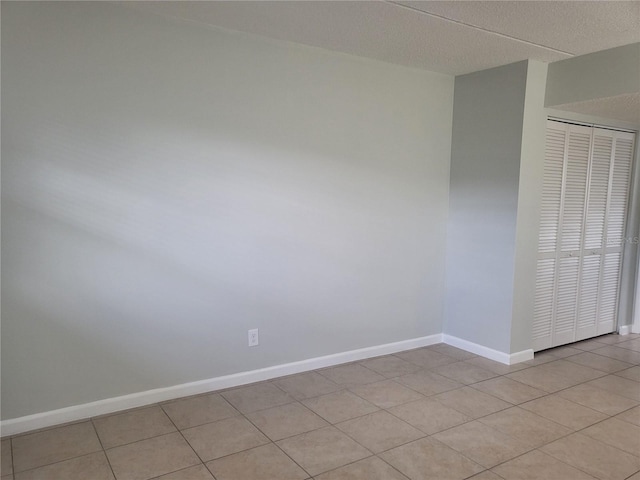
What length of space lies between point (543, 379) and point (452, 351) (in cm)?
74

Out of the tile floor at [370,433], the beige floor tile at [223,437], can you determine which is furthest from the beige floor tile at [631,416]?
the beige floor tile at [223,437]

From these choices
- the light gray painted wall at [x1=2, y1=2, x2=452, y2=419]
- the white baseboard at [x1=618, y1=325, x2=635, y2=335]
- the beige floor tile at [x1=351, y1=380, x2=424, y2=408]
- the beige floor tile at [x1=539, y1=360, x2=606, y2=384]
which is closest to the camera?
the light gray painted wall at [x1=2, y1=2, x2=452, y2=419]

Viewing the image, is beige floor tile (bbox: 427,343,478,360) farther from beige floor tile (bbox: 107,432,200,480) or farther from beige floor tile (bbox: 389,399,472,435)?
beige floor tile (bbox: 107,432,200,480)

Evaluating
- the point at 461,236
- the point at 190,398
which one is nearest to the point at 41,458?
the point at 190,398

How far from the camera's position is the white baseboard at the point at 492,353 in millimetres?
3512

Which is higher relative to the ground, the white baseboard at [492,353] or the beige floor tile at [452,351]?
the white baseboard at [492,353]

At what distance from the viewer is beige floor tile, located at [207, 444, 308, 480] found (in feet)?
6.85

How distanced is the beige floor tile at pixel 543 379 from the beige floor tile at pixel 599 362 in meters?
0.41

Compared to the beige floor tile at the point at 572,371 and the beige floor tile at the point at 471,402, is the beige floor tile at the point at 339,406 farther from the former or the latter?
the beige floor tile at the point at 572,371

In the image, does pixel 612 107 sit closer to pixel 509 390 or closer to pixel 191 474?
pixel 509 390

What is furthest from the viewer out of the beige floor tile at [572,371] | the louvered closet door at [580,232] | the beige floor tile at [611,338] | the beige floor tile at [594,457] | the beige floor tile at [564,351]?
the beige floor tile at [611,338]

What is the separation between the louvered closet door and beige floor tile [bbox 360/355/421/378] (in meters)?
1.13

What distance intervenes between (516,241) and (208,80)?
7.90 ft

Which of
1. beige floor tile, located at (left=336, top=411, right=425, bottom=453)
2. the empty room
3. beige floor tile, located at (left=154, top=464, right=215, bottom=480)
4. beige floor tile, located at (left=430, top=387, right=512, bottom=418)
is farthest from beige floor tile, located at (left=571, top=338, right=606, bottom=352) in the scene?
beige floor tile, located at (left=154, top=464, right=215, bottom=480)
